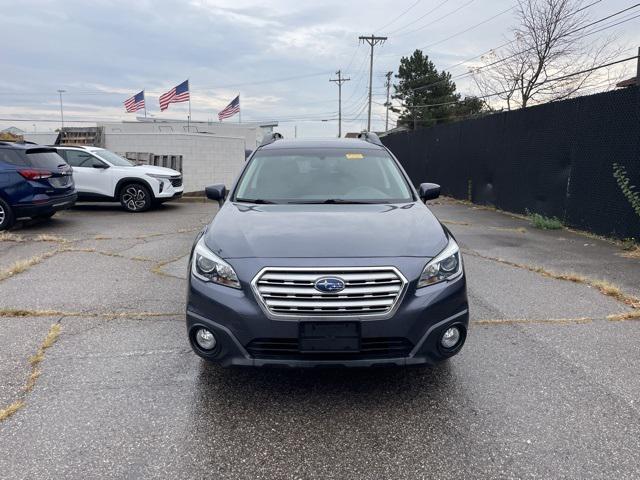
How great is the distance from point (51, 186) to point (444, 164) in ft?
38.4

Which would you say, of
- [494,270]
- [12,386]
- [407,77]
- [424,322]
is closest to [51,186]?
[12,386]

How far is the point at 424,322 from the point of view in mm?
2924

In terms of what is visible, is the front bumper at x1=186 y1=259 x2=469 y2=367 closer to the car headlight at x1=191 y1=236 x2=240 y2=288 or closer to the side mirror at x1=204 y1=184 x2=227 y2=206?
the car headlight at x1=191 y1=236 x2=240 y2=288

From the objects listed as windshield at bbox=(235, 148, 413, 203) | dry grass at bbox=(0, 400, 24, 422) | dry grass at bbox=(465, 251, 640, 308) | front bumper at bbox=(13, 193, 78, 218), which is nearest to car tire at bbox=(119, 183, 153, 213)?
front bumper at bbox=(13, 193, 78, 218)

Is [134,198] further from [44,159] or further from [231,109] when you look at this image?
[231,109]

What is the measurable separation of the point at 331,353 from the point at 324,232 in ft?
2.66

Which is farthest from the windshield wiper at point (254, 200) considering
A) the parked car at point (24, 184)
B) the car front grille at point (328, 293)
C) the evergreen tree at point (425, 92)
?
the evergreen tree at point (425, 92)

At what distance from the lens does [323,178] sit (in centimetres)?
455

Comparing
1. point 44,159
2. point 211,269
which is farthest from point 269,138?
point 44,159

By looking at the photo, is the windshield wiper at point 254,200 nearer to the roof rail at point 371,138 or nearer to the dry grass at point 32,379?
the roof rail at point 371,138

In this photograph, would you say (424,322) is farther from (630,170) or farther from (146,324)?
(630,170)

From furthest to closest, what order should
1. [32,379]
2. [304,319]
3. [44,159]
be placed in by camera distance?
[44,159] → [32,379] → [304,319]

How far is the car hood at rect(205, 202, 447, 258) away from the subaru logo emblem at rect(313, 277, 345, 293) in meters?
0.17

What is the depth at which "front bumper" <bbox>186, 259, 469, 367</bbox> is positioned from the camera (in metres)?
2.85
